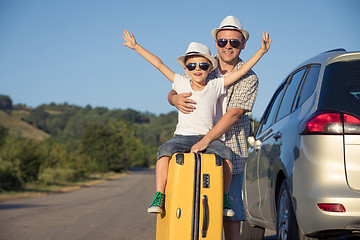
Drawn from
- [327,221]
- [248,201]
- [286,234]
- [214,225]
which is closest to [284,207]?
[286,234]

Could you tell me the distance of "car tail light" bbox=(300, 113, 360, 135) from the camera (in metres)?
4.00

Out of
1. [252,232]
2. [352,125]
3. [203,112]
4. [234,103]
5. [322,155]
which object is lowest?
[252,232]

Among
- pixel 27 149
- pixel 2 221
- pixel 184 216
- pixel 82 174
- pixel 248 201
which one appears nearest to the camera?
pixel 184 216

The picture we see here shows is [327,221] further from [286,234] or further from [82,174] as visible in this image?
[82,174]

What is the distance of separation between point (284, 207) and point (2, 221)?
24.5ft

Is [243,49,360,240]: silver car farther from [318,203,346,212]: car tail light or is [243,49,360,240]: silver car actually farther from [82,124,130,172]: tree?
[82,124,130,172]: tree

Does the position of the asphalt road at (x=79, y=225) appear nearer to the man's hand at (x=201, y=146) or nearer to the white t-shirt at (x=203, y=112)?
the white t-shirt at (x=203, y=112)

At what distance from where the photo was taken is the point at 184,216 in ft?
12.5

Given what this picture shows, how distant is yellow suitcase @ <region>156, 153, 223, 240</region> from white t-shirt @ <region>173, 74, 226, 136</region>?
1.66 ft

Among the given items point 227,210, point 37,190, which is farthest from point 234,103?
point 37,190

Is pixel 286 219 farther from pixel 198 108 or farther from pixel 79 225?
pixel 79 225

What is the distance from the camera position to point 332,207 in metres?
3.93

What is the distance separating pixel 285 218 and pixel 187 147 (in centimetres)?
123

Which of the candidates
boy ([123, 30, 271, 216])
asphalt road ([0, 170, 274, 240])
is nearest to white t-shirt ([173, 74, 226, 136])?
boy ([123, 30, 271, 216])
